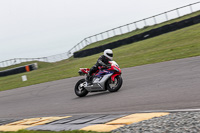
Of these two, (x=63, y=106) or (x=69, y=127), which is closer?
(x=69, y=127)

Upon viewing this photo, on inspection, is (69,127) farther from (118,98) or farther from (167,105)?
(118,98)

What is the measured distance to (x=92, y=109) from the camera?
320 inches

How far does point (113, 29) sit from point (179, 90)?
36341mm

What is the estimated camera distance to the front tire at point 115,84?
1009cm

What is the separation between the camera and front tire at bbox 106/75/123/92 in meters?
10.1

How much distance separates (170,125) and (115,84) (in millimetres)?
5794

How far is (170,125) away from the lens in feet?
15.0

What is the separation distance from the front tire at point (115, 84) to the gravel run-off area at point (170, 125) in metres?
4.75

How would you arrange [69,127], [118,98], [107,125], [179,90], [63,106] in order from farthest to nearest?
1. [63,106]
2. [118,98]
3. [179,90]
4. [69,127]
5. [107,125]

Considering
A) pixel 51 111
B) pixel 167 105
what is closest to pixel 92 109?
pixel 51 111

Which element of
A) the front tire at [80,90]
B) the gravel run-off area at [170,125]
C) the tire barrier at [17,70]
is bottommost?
the gravel run-off area at [170,125]

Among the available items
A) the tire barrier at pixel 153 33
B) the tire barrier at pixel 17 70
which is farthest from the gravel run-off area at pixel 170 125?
the tire barrier at pixel 17 70

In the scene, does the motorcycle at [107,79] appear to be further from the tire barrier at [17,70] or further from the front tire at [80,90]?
the tire barrier at [17,70]

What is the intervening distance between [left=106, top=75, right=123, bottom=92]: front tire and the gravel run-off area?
4.75m
